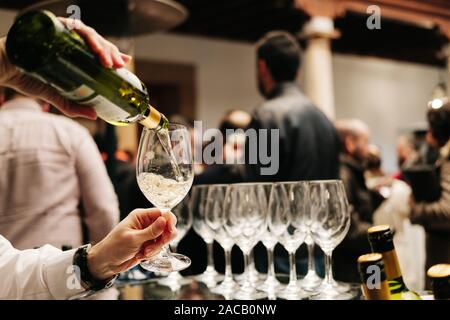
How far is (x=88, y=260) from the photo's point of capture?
2.87 ft

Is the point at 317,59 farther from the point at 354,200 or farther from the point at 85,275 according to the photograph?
the point at 85,275

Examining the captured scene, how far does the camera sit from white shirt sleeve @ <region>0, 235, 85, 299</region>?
35.0 inches

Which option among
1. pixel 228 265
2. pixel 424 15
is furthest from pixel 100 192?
Answer: pixel 424 15

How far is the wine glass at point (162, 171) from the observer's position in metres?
1.03

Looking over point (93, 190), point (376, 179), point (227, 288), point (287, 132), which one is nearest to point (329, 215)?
point (227, 288)

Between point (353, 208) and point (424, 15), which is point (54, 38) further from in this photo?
point (424, 15)

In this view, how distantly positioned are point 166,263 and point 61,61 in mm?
450

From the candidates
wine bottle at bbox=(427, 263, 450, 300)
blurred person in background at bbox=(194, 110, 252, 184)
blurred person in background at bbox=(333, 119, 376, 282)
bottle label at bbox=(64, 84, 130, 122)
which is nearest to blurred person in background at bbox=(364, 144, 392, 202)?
blurred person in background at bbox=(333, 119, 376, 282)

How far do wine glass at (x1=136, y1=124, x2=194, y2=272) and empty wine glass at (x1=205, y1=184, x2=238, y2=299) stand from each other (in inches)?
13.7

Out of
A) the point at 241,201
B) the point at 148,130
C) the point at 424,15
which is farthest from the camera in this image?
the point at 424,15

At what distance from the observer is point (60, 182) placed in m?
1.63

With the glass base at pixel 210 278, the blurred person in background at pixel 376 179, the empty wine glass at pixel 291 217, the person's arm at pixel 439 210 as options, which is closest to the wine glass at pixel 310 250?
the empty wine glass at pixel 291 217

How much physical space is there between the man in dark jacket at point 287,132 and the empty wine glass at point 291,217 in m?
0.75
